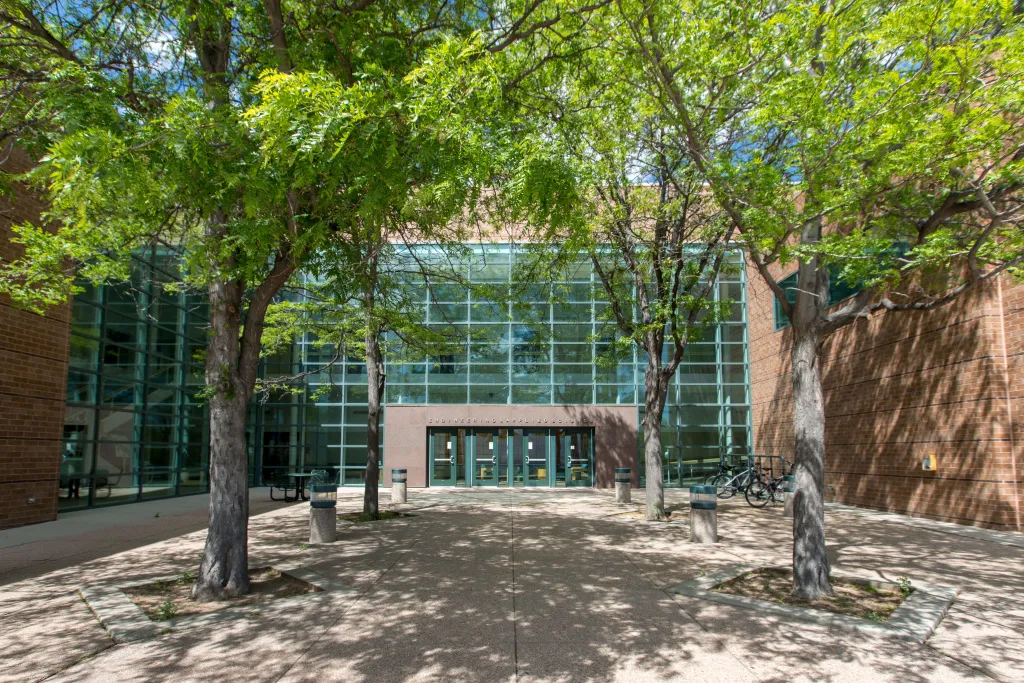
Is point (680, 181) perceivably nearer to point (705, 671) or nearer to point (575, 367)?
point (705, 671)

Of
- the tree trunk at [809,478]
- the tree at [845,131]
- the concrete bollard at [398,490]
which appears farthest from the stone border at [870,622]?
the concrete bollard at [398,490]

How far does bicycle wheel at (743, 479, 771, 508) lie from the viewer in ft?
56.3

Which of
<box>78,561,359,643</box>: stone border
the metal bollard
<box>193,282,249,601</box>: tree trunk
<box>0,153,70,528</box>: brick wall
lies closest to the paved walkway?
<box>78,561,359,643</box>: stone border

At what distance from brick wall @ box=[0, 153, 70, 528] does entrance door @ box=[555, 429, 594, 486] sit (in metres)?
15.9

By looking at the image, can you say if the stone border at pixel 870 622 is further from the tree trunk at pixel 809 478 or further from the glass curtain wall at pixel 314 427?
the glass curtain wall at pixel 314 427

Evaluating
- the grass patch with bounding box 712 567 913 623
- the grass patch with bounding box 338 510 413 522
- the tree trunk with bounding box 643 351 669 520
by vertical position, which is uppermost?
the tree trunk with bounding box 643 351 669 520

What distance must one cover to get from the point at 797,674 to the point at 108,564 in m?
8.77

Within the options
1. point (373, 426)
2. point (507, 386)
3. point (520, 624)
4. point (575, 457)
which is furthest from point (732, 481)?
point (520, 624)

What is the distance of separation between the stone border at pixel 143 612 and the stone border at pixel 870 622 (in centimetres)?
403

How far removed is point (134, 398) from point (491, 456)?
12.1 meters

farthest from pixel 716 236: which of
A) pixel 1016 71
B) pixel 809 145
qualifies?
pixel 1016 71

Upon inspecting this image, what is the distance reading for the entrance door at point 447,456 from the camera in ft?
81.7

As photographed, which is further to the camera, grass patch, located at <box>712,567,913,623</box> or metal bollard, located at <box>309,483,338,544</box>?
metal bollard, located at <box>309,483,338,544</box>

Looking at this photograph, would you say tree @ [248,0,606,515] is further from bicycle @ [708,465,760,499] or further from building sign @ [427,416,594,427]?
building sign @ [427,416,594,427]
